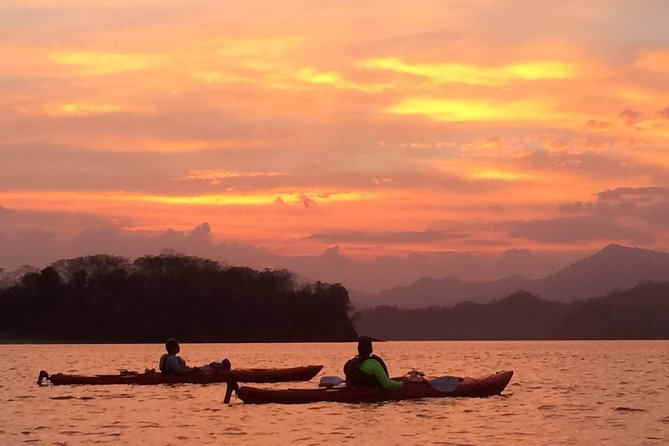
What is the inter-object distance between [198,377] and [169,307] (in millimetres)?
132074

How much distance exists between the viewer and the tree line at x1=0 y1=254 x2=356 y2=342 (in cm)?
15938

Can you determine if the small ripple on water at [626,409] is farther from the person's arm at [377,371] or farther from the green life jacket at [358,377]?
the green life jacket at [358,377]

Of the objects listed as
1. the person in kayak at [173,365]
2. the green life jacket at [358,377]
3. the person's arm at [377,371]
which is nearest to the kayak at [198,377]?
the person in kayak at [173,365]

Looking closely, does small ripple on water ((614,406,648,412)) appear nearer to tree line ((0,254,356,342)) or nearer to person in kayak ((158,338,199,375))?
person in kayak ((158,338,199,375))

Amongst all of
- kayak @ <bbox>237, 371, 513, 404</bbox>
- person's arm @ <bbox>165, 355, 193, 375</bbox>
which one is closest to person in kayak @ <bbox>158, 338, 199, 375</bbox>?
person's arm @ <bbox>165, 355, 193, 375</bbox>

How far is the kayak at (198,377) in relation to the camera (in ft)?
127

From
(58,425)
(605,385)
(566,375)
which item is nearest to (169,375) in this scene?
(58,425)

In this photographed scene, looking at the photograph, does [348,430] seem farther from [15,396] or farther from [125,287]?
[125,287]

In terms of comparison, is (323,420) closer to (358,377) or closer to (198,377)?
(358,377)

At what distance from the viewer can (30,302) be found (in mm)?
157000

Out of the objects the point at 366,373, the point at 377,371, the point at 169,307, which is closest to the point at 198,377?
the point at 366,373

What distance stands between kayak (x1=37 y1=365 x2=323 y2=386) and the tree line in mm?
119022

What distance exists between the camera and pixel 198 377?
38.8m

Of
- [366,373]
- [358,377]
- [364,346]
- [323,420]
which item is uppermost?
[364,346]
